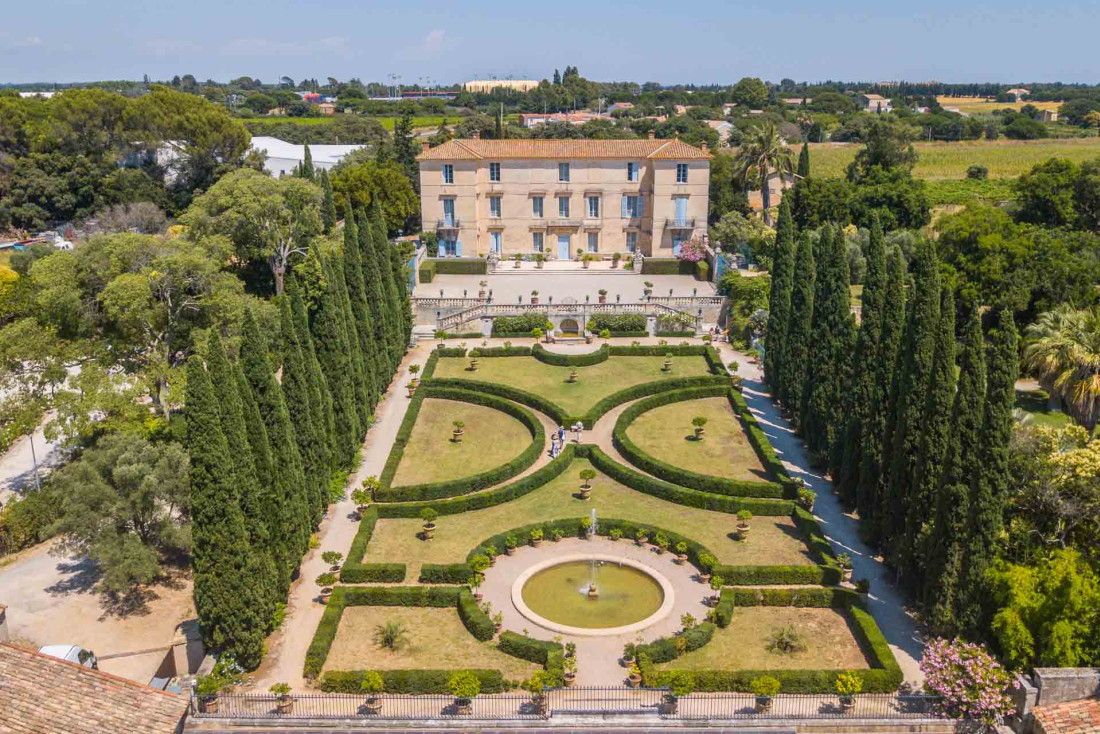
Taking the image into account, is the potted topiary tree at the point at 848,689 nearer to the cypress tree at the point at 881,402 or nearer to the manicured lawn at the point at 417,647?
the manicured lawn at the point at 417,647

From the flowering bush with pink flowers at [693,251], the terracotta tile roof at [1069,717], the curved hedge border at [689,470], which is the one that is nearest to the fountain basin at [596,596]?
the curved hedge border at [689,470]

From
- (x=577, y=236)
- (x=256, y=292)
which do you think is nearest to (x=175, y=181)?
(x=256, y=292)

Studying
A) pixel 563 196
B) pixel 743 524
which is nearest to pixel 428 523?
pixel 743 524

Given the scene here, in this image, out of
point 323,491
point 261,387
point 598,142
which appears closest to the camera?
point 261,387

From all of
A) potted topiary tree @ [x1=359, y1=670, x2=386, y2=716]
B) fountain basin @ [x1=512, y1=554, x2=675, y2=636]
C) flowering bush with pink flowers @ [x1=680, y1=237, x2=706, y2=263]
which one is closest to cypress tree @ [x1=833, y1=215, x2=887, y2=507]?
fountain basin @ [x1=512, y1=554, x2=675, y2=636]

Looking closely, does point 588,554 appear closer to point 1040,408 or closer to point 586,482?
point 586,482

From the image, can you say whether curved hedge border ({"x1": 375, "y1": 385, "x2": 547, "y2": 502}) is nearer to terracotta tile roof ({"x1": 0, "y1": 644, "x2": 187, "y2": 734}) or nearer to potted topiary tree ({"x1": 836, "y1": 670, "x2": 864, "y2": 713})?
terracotta tile roof ({"x1": 0, "y1": 644, "x2": 187, "y2": 734})

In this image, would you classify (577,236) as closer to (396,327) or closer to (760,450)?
(396,327)
